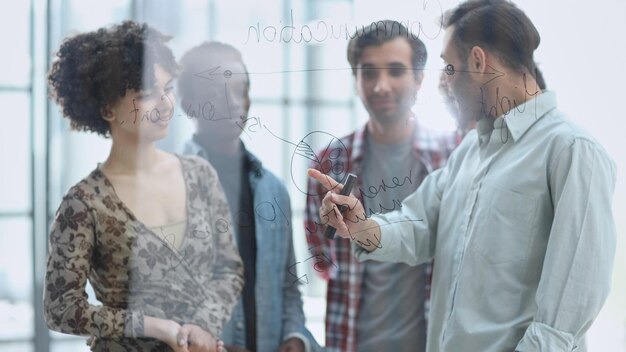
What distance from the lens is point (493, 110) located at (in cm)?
100

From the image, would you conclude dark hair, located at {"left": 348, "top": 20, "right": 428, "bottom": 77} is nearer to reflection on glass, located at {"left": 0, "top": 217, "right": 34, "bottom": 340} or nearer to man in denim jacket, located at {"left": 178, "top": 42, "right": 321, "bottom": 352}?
man in denim jacket, located at {"left": 178, "top": 42, "right": 321, "bottom": 352}

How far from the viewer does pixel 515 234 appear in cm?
95

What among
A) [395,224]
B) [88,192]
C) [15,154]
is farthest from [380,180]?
[15,154]

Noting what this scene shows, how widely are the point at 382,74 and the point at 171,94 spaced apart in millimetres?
309

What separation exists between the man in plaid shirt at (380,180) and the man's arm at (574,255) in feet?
0.72

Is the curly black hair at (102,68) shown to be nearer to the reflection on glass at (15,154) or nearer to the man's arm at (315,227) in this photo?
the reflection on glass at (15,154)

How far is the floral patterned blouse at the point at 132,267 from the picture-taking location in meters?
0.96

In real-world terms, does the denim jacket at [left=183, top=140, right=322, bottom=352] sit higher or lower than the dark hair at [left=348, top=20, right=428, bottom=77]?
lower

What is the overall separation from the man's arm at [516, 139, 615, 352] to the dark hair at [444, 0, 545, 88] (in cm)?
17

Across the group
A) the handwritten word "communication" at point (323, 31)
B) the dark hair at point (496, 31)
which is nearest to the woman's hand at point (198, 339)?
the handwritten word "communication" at point (323, 31)

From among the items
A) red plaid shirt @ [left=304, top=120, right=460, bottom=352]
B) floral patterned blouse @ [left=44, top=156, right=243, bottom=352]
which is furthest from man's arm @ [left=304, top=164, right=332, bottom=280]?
floral patterned blouse @ [left=44, top=156, right=243, bottom=352]

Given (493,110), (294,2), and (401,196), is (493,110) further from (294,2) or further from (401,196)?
(294,2)

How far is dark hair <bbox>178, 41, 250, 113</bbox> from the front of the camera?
1.00 metres

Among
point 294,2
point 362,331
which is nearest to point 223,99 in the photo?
point 294,2
